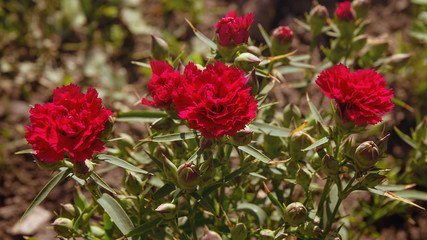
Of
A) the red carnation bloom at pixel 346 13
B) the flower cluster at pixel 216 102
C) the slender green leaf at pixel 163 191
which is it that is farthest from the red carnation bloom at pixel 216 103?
the red carnation bloom at pixel 346 13

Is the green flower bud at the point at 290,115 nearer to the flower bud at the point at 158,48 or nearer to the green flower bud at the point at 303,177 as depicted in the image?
the green flower bud at the point at 303,177

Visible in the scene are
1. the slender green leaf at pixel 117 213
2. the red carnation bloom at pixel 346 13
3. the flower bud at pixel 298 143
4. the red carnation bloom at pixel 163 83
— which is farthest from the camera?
the red carnation bloom at pixel 346 13

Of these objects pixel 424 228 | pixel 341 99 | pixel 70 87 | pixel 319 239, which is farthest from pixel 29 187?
pixel 424 228

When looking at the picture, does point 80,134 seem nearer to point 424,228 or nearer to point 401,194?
point 401,194

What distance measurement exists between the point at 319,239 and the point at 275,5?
7.62 feet

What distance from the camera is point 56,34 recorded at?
3.54 m

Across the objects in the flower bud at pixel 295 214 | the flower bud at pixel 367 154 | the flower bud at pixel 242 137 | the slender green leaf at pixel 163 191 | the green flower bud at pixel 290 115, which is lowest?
the flower bud at pixel 295 214

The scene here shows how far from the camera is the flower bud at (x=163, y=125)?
5.04ft

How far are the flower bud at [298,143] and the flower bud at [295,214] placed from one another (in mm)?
240

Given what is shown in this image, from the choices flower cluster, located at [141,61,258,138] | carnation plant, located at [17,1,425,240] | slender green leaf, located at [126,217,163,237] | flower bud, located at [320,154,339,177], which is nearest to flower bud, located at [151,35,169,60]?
carnation plant, located at [17,1,425,240]

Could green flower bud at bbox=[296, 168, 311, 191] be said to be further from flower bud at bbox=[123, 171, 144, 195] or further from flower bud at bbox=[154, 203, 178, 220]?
flower bud at bbox=[123, 171, 144, 195]

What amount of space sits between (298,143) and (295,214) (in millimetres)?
288

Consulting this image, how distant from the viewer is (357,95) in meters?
1.36

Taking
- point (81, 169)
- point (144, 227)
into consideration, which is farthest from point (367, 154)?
point (81, 169)
